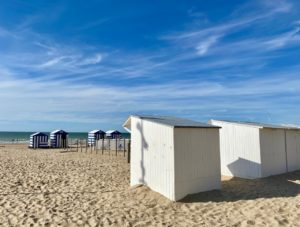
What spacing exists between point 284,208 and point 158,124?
4.13 m

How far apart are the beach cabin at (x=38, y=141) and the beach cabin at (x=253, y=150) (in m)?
27.2

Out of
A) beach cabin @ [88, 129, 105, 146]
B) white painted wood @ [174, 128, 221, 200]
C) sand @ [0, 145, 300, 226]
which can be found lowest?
sand @ [0, 145, 300, 226]

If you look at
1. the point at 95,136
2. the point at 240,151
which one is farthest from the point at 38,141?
the point at 240,151

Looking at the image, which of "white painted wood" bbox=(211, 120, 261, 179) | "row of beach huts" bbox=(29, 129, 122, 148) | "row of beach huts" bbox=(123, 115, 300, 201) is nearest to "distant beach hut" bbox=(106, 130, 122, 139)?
"row of beach huts" bbox=(29, 129, 122, 148)

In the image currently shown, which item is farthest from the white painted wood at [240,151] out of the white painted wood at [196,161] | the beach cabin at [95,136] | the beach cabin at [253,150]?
the beach cabin at [95,136]

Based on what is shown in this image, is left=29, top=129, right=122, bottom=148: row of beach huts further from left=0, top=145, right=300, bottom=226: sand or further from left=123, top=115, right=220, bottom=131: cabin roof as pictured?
left=123, top=115, right=220, bottom=131: cabin roof

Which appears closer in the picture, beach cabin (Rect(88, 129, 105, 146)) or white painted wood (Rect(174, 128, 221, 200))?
white painted wood (Rect(174, 128, 221, 200))

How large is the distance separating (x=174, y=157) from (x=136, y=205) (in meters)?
1.69

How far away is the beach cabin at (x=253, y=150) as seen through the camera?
12547 millimetres

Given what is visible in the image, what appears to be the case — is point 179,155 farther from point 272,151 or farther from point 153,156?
point 272,151

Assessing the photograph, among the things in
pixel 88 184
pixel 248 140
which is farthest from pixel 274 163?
pixel 88 184

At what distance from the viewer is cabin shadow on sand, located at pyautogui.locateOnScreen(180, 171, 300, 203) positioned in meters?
8.73

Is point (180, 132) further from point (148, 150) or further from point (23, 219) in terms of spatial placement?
point (23, 219)

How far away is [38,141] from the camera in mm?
35906
